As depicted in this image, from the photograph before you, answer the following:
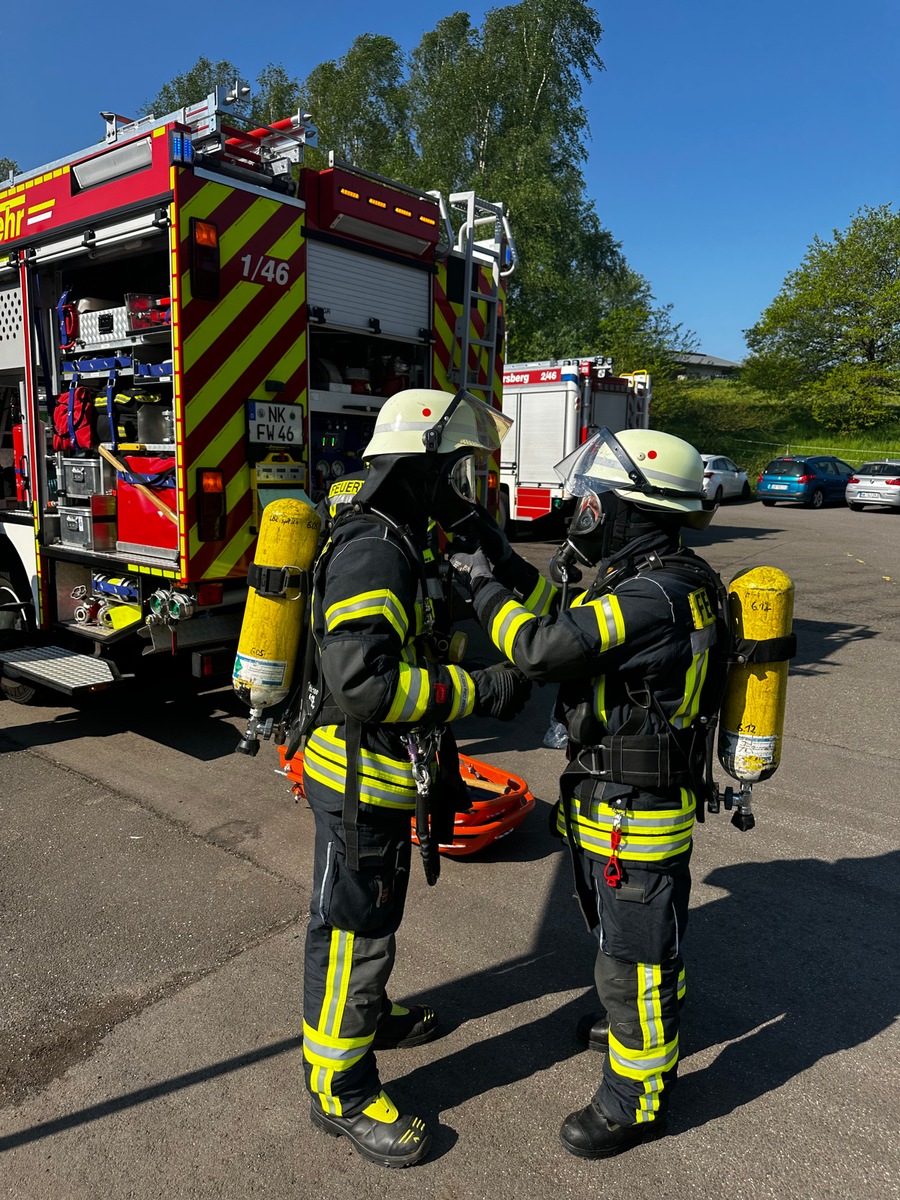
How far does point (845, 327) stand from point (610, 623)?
126 feet

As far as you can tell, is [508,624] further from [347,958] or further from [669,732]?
[347,958]

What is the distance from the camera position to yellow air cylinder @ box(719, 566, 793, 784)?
234cm

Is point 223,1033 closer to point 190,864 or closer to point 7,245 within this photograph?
point 190,864

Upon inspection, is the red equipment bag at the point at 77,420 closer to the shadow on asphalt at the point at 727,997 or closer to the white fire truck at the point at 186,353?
the white fire truck at the point at 186,353

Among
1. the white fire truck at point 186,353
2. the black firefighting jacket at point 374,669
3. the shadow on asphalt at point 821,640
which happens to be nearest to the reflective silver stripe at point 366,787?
the black firefighting jacket at point 374,669

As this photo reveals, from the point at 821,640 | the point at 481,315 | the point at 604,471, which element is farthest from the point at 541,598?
the point at 821,640

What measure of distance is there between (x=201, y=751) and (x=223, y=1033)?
100 inches

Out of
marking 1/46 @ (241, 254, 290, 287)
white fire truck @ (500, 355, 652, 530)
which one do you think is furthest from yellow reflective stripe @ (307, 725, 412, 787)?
white fire truck @ (500, 355, 652, 530)

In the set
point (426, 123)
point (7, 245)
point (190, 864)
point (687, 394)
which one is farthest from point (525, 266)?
point (190, 864)

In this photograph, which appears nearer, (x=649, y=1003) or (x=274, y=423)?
(x=649, y=1003)

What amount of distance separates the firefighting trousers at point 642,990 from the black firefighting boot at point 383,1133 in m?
0.48

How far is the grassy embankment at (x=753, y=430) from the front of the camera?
109ft

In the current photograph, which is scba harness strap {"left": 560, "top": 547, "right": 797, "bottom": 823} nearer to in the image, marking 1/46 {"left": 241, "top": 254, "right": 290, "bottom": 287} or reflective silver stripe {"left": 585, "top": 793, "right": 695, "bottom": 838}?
reflective silver stripe {"left": 585, "top": 793, "right": 695, "bottom": 838}

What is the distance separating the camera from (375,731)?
2.26 meters
